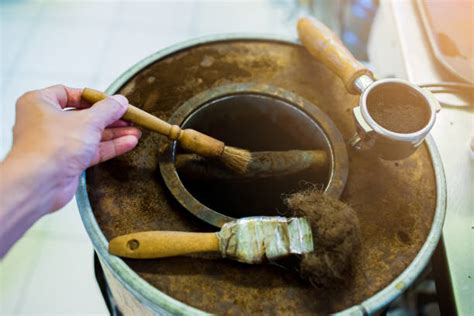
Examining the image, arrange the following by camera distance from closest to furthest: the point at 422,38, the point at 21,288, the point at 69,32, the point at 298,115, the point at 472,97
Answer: the point at 298,115 < the point at 472,97 < the point at 422,38 < the point at 21,288 < the point at 69,32

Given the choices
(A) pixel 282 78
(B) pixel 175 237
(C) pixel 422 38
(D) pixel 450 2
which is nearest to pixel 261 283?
(B) pixel 175 237

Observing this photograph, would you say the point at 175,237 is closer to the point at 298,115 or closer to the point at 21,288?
the point at 298,115

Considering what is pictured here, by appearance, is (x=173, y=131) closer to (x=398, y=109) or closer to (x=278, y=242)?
(x=278, y=242)

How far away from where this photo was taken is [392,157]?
0.99 m

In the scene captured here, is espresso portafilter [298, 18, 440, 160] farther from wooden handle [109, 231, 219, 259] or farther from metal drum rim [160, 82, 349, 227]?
wooden handle [109, 231, 219, 259]

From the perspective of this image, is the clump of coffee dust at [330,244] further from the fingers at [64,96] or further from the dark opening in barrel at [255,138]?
→ the fingers at [64,96]

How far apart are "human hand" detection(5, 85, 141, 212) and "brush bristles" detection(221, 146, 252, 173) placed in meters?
0.27

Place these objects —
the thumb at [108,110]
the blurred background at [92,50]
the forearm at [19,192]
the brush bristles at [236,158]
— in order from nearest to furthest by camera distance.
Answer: the forearm at [19,192], the thumb at [108,110], the brush bristles at [236,158], the blurred background at [92,50]

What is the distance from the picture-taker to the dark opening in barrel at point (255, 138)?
3.72 ft

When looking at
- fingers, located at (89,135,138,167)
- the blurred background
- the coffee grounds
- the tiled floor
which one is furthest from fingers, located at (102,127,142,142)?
the tiled floor

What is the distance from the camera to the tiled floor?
1.75 meters

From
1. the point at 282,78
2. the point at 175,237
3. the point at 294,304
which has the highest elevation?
Result: the point at 282,78

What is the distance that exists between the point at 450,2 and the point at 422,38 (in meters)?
0.18

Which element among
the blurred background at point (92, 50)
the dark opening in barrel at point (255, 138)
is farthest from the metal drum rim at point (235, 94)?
the blurred background at point (92, 50)
